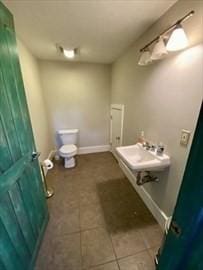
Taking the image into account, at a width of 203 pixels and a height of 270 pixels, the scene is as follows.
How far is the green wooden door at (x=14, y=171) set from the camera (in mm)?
867

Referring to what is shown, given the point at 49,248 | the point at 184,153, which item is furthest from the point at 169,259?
the point at 49,248

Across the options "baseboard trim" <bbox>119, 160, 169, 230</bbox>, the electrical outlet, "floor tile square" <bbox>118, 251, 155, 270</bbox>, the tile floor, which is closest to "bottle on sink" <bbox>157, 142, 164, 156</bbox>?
the electrical outlet

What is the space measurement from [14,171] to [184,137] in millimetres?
1443

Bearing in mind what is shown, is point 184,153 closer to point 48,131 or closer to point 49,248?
point 49,248

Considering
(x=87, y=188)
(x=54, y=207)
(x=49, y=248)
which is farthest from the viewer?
(x=87, y=188)

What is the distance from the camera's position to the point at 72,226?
158cm

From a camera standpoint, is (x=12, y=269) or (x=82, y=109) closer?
(x=12, y=269)

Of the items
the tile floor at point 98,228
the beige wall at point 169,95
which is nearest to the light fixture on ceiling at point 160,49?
the beige wall at point 169,95

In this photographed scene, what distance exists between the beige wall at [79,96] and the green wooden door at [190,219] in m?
2.97

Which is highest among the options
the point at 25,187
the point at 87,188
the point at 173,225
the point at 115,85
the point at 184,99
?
the point at 115,85

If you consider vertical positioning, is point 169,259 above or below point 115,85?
below

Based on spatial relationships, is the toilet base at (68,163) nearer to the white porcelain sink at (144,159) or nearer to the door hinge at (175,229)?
the white porcelain sink at (144,159)

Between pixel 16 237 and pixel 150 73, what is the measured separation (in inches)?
81.6

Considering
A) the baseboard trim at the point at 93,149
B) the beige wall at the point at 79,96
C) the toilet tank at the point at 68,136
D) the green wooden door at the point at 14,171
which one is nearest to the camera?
the green wooden door at the point at 14,171
